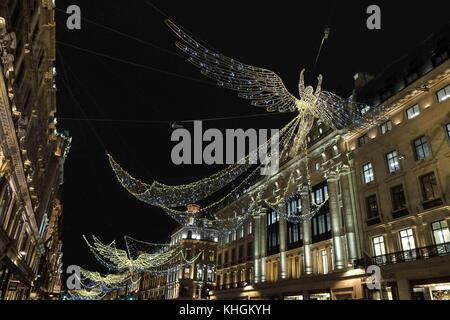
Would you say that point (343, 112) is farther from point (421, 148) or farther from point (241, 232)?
point (241, 232)

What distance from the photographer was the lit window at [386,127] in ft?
93.4

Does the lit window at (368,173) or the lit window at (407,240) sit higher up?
the lit window at (368,173)

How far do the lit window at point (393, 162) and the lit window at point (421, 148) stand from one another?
1.76 meters

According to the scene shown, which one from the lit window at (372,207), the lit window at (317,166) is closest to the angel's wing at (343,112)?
the lit window at (317,166)

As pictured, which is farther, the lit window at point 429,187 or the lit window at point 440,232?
the lit window at point 429,187

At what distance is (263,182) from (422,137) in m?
24.5

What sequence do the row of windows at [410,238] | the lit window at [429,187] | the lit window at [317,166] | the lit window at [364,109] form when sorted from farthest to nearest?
the lit window at [317,166], the lit window at [364,109], the lit window at [429,187], the row of windows at [410,238]

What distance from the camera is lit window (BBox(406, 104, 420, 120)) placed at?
26.1 meters

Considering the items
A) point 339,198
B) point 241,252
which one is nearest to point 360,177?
point 339,198

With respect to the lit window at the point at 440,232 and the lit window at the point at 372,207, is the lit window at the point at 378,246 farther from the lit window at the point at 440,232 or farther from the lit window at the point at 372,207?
the lit window at the point at 440,232

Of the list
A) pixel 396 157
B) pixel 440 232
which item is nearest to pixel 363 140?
pixel 396 157

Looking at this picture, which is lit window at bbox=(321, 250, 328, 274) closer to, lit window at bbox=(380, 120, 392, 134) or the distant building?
lit window at bbox=(380, 120, 392, 134)
